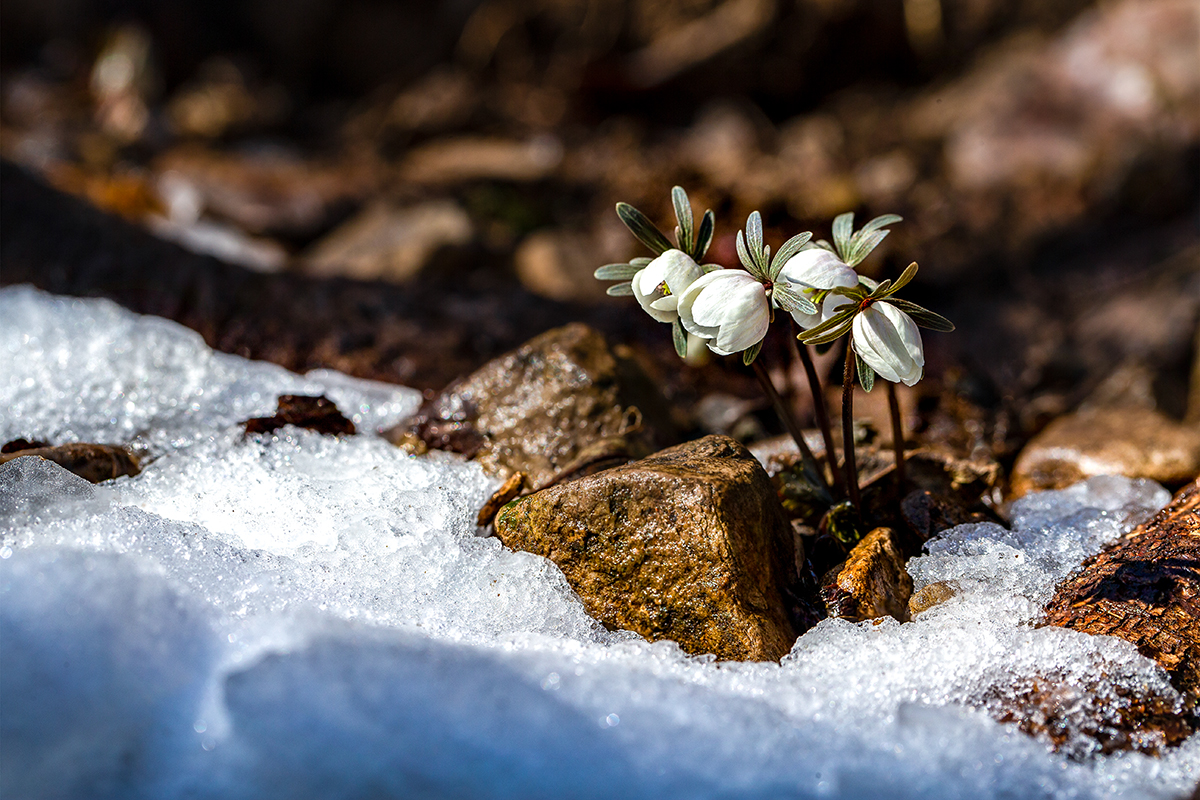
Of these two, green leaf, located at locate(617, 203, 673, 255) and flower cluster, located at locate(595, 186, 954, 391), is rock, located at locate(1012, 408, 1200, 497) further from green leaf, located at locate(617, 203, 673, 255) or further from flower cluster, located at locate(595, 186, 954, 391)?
green leaf, located at locate(617, 203, 673, 255)

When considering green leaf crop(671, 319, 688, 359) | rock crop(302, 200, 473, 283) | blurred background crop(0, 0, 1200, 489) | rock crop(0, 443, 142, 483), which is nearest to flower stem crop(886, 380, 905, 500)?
green leaf crop(671, 319, 688, 359)

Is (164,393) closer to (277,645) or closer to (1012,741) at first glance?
(277,645)

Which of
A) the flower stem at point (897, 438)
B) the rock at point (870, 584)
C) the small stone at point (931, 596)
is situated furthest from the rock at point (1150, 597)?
the flower stem at point (897, 438)

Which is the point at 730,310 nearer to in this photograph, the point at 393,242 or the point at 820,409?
the point at 820,409

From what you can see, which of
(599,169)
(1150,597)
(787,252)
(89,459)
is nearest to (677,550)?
(787,252)

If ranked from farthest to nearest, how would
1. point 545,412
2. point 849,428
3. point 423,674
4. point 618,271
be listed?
1. point 545,412
2. point 849,428
3. point 618,271
4. point 423,674

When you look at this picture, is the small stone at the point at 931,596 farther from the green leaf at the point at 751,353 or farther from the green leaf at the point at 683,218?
the green leaf at the point at 683,218

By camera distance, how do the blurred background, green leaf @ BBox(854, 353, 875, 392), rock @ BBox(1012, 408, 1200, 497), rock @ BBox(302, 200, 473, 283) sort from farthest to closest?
rock @ BBox(302, 200, 473, 283)
the blurred background
rock @ BBox(1012, 408, 1200, 497)
green leaf @ BBox(854, 353, 875, 392)
